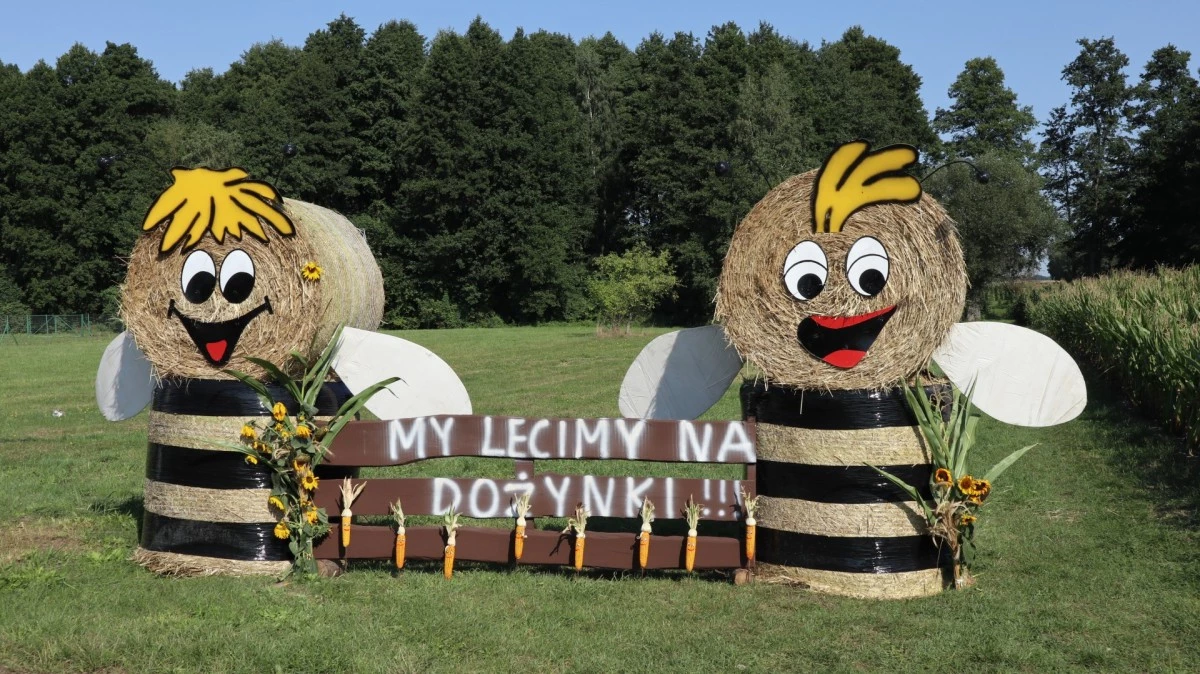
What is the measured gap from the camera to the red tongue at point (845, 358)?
6.70m

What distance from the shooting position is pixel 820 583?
6.66 metres

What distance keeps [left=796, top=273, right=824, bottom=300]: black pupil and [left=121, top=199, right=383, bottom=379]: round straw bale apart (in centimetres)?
317

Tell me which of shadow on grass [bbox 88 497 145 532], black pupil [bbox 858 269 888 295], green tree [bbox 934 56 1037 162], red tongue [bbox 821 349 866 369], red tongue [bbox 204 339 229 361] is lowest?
shadow on grass [bbox 88 497 145 532]

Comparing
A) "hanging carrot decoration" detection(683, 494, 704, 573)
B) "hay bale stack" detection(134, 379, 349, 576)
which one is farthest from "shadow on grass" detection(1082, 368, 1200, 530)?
"hay bale stack" detection(134, 379, 349, 576)

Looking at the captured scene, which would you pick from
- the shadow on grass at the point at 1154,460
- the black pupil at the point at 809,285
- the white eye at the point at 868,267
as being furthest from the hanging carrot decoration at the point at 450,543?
the shadow on grass at the point at 1154,460

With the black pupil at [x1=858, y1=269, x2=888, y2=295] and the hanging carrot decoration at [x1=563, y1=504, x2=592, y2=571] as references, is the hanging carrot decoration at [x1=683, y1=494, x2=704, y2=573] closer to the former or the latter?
the hanging carrot decoration at [x1=563, y1=504, x2=592, y2=571]

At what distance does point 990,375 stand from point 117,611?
5644 millimetres

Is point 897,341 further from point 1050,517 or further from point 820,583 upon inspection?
point 1050,517

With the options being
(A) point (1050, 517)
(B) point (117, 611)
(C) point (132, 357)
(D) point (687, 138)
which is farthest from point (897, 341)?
(D) point (687, 138)

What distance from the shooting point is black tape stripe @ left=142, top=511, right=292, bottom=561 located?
6992mm

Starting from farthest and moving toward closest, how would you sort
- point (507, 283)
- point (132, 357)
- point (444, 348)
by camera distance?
point (507, 283)
point (444, 348)
point (132, 357)

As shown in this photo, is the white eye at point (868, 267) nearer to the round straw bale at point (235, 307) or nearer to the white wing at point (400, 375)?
the white wing at point (400, 375)

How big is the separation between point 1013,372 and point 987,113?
250ft

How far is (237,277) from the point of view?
7227 mm
